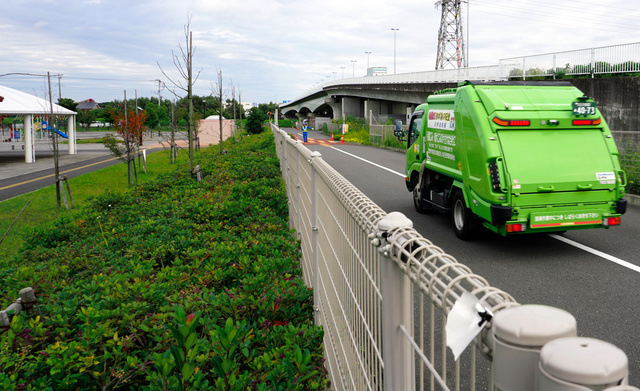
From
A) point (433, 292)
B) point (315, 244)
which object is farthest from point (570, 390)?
point (315, 244)

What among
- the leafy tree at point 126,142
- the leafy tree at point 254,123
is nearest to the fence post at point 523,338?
the leafy tree at point 126,142

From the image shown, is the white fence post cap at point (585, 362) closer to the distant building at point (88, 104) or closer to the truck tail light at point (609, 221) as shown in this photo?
the truck tail light at point (609, 221)

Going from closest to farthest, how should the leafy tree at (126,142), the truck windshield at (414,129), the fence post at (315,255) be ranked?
the fence post at (315,255)
the truck windshield at (414,129)
the leafy tree at (126,142)

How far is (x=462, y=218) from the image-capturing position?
9320mm

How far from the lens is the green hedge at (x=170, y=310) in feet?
11.0

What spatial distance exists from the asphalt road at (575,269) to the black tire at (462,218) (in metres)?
0.15

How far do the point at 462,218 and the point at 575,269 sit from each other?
2.19 metres

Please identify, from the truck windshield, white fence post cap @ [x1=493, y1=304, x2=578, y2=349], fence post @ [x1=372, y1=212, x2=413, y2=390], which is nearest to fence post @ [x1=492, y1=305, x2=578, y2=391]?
white fence post cap @ [x1=493, y1=304, x2=578, y2=349]

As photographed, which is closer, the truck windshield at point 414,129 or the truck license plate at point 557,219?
the truck license plate at point 557,219

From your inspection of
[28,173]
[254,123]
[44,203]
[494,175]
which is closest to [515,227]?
[494,175]

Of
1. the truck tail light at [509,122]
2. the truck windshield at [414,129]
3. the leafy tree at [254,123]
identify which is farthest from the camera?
the leafy tree at [254,123]

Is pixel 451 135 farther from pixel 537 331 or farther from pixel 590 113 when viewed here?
pixel 537 331

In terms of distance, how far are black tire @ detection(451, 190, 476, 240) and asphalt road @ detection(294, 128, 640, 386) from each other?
153 mm

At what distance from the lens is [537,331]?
99 cm
